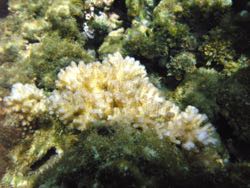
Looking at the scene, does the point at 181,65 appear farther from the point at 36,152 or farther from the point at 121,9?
the point at 36,152

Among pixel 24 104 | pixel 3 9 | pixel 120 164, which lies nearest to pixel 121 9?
pixel 24 104

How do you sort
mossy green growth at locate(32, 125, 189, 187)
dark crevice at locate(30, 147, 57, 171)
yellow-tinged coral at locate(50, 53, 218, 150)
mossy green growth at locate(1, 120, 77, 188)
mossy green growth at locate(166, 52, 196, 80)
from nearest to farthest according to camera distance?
mossy green growth at locate(32, 125, 189, 187) < yellow-tinged coral at locate(50, 53, 218, 150) < mossy green growth at locate(1, 120, 77, 188) < dark crevice at locate(30, 147, 57, 171) < mossy green growth at locate(166, 52, 196, 80)

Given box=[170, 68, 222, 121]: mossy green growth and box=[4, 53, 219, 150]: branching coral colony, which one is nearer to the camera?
box=[4, 53, 219, 150]: branching coral colony

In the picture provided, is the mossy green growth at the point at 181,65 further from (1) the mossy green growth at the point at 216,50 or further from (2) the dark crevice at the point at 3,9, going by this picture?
(2) the dark crevice at the point at 3,9

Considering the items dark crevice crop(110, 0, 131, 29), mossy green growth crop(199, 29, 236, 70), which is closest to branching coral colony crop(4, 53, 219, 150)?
mossy green growth crop(199, 29, 236, 70)

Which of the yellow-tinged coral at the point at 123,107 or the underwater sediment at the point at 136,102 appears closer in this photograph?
the underwater sediment at the point at 136,102

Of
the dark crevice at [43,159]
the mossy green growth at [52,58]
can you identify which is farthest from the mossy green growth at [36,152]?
the mossy green growth at [52,58]

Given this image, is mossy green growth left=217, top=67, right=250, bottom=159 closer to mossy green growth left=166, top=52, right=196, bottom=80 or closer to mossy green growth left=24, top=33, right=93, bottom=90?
mossy green growth left=166, top=52, right=196, bottom=80
